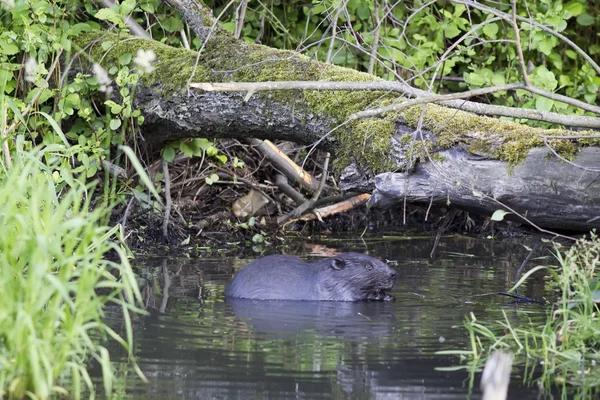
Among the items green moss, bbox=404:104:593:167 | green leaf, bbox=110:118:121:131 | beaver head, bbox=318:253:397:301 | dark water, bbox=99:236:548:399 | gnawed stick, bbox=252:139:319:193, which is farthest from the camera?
gnawed stick, bbox=252:139:319:193

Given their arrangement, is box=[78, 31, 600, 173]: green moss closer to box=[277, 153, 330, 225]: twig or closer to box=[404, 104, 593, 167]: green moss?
box=[404, 104, 593, 167]: green moss

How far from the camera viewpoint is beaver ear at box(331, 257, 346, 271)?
20.6ft

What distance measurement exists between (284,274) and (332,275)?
1.23 feet

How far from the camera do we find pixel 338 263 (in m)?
6.35

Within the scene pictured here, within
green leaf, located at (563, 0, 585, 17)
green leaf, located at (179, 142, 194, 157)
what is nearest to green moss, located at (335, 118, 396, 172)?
green leaf, located at (179, 142, 194, 157)

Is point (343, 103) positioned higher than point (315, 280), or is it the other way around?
point (343, 103)

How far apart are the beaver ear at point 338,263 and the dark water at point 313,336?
0.90 feet

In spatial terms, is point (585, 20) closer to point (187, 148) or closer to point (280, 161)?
point (280, 161)

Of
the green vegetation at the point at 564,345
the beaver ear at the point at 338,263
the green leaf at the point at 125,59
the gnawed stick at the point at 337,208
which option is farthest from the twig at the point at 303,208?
the green vegetation at the point at 564,345

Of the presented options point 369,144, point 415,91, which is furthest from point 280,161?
point 415,91

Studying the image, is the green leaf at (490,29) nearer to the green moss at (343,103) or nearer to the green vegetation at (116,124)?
the green vegetation at (116,124)

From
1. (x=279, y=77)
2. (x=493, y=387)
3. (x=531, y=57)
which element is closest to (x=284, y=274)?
(x=279, y=77)

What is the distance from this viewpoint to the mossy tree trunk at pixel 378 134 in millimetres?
5305

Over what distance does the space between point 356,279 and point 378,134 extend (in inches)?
40.5
